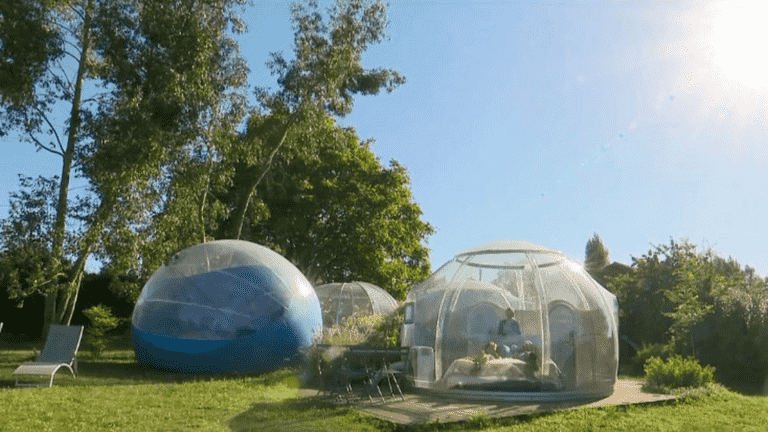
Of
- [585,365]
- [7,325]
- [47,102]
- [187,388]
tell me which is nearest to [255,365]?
[187,388]

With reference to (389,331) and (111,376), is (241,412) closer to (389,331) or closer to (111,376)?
(111,376)

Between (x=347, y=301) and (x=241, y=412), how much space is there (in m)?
15.2

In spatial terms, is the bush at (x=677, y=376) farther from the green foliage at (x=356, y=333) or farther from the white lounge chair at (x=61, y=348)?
the white lounge chair at (x=61, y=348)

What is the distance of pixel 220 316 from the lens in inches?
590

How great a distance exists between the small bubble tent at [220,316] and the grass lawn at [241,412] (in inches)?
57.8

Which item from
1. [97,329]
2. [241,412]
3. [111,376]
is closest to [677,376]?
[241,412]

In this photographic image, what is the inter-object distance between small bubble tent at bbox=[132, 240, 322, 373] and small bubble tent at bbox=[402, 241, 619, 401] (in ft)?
12.2

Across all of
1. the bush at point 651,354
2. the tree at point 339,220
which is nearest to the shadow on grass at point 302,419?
the bush at point 651,354

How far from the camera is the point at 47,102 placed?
64.6ft

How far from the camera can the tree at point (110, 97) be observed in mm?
18391

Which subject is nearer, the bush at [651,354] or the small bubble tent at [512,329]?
the small bubble tent at [512,329]

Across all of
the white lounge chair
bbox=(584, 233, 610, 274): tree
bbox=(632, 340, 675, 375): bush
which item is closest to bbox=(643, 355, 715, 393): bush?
bbox=(632, 340, 675, 375): bush

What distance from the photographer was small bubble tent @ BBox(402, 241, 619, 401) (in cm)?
1146

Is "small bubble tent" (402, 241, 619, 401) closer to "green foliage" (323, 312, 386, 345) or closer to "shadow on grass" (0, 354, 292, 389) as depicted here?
"green foliage" (323, 312, 386, 345)
